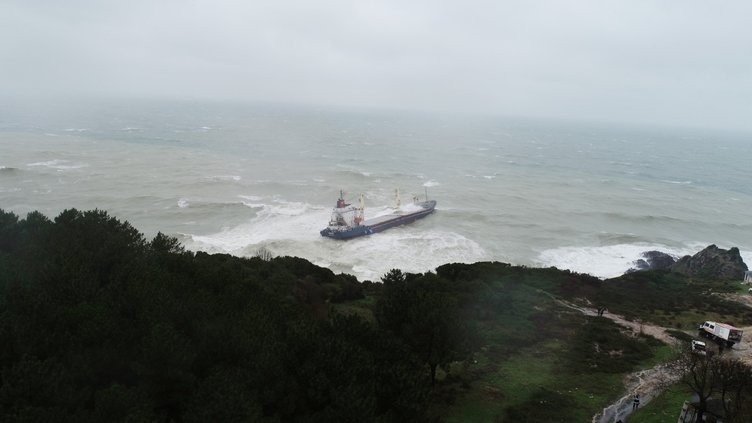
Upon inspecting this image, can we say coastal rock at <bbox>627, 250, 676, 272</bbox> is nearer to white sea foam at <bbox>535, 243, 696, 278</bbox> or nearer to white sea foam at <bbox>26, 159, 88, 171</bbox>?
white sea foam at <bbox>535, 243, 696, 278</bbox>

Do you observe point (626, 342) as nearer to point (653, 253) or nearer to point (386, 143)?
point (653, 253)

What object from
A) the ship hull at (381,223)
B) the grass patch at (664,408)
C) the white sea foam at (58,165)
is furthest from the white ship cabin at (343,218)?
the white sea foam at (58,165)

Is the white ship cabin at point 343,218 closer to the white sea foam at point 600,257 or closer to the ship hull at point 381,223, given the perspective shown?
the ship hull at point 381,223

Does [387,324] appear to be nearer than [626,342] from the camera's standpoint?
Yes

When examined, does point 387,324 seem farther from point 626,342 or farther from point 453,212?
point 453,212

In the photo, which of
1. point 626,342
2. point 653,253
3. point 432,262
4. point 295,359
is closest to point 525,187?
point 653,253

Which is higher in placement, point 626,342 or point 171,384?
point 171,384

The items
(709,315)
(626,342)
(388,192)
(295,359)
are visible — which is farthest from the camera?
(388,192)

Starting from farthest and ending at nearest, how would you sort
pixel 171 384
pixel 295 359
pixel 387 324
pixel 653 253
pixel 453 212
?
pixel 453 212 < pixel 653 253 < pixel 387 324 < pixel 295 359 < pixel 171 384

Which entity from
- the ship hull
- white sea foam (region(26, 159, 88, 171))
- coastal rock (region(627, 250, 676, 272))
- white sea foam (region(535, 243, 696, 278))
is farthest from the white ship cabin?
white sea foam (region(26, 159, 88, 171))
